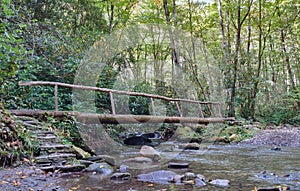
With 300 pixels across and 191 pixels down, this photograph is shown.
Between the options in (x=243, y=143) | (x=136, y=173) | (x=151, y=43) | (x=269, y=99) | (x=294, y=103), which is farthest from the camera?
(x=151, y=43)

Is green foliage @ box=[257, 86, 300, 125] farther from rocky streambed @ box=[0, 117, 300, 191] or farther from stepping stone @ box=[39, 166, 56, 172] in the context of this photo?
stepping stone @ box=[39, 166, 56, 172]

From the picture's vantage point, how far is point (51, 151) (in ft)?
14.1

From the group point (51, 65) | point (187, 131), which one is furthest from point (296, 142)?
point (51, 65)

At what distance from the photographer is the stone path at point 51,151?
3916 millimetres

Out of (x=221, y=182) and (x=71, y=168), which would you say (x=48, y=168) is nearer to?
(x=71, y=168)

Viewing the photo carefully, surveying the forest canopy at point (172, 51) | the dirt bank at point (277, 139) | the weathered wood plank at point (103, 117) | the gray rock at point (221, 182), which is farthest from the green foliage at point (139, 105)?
the gray rock at point (221, 182)

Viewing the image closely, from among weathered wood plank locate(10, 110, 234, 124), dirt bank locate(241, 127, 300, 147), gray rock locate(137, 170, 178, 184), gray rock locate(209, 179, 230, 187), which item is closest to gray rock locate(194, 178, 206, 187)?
gray rock locate(209, 179, 230, 187)

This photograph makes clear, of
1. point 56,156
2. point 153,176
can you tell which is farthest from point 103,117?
point 153,176

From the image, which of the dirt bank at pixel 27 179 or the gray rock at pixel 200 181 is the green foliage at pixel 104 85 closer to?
Result: the dirt bank at pixel 27 179

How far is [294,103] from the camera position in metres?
13.0

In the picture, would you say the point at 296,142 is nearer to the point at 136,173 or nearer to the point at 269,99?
the point at 136,173

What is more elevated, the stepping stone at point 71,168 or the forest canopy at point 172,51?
the forest canopy at point 172,51

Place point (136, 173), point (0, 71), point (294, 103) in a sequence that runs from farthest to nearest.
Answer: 1. point (294, 103)
2. point (136, 173)
3. point (0, 71)

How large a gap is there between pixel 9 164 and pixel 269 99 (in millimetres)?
14076
